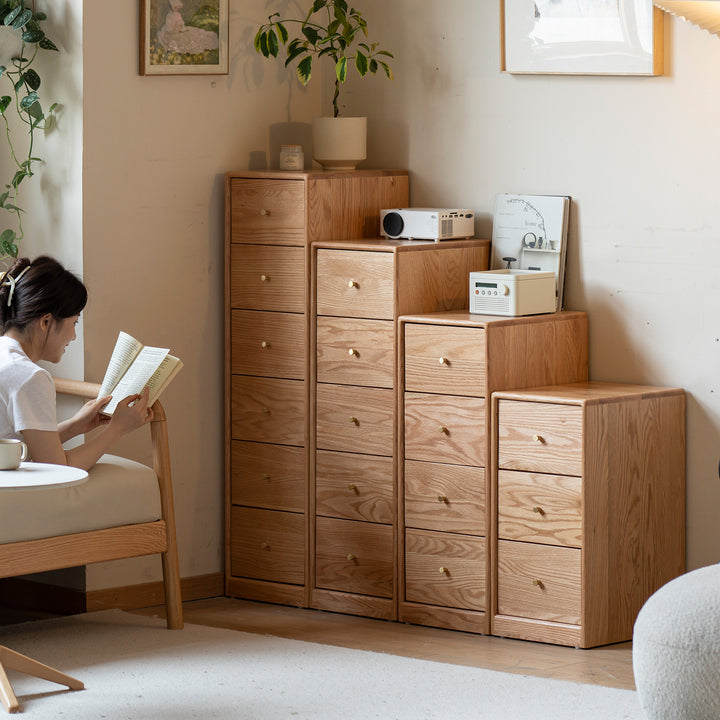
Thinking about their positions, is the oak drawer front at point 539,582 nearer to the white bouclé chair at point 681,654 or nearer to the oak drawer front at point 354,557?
the oak drawer front at point 354,557

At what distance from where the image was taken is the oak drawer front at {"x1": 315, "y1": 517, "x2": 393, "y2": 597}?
4.18 metres

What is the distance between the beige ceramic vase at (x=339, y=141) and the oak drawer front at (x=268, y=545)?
42.2 inches

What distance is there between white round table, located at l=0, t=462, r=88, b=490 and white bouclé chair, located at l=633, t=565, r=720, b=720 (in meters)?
1.16

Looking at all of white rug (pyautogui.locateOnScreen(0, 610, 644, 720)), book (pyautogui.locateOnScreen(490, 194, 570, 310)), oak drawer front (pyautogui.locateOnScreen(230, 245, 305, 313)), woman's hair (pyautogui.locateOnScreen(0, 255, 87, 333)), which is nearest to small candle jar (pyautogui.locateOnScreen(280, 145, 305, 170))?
oak drawer front (pyautogui.locateOnScreen(230, 245, 305, 313))

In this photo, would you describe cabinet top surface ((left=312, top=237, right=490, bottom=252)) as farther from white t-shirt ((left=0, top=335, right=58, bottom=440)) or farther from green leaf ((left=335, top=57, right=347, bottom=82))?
white t-shirt ((left=0, top=335, right=58, bottom=440))

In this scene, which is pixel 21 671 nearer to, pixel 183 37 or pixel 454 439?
pixel 454 439

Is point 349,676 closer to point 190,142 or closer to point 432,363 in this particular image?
point 432,363

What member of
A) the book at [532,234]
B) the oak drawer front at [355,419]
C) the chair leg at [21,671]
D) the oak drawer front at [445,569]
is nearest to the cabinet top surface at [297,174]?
the book at [532,234]

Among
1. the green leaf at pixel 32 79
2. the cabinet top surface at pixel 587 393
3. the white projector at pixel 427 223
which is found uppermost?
the green leaf at pixel 32 79

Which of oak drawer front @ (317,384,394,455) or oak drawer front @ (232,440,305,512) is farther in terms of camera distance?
oak drawer front @ (232,440,305,512)

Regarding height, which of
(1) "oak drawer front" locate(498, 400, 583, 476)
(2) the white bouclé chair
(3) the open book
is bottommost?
(2) the white bouclé chair

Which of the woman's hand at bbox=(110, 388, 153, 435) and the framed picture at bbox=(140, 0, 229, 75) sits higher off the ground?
the framed picture at bbox=(140, 0, 229, 75)

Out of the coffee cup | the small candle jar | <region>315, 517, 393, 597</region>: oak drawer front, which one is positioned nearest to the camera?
the coffee cup

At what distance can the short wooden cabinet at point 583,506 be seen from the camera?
3803mm
